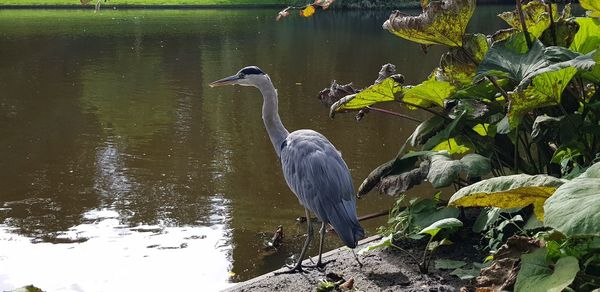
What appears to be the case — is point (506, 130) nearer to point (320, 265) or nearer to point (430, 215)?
point (430, 215)

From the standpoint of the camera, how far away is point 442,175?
392 centimetres

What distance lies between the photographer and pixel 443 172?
12.9 ft

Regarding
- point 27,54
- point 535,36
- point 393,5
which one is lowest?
point 393,5

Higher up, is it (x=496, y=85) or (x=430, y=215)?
(x=496, y=85)

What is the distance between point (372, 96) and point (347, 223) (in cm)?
72

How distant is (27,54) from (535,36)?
16.1 m

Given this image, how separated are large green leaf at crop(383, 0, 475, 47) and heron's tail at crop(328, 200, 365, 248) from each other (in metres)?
1.00

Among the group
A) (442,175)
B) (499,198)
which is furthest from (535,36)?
(499,198)

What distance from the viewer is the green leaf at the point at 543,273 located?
114 inches

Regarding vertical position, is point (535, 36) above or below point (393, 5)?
above

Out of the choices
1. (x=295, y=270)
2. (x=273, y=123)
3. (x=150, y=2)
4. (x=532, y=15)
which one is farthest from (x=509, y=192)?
(x=150, y=2)

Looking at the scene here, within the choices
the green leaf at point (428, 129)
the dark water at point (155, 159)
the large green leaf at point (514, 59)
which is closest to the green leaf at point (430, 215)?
the green leaf at point (428, 129)

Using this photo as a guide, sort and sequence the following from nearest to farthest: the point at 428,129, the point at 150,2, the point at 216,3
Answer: the point at 428,129, the point at 150,2, the point at 216,3

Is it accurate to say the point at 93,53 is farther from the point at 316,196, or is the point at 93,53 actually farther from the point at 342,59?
the point at 316,196
